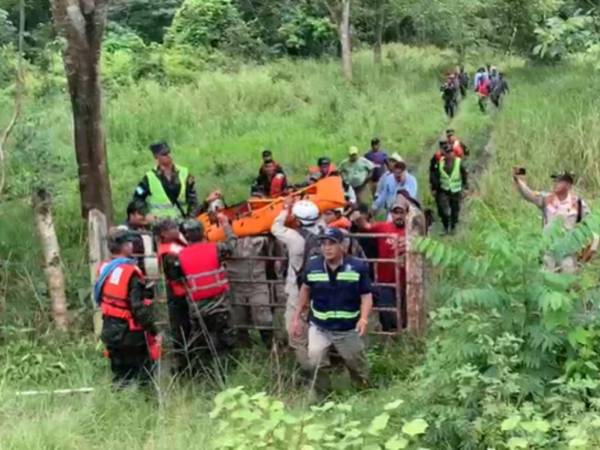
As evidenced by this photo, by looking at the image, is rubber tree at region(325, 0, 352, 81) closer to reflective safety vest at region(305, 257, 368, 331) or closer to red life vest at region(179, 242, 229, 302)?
red life vest at region(179, 242, 229, 302)

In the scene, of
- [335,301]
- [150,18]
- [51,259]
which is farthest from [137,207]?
[150,18]

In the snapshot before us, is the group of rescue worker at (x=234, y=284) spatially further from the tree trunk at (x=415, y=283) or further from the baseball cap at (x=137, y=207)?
the tree trunk at (x=415, y=283)

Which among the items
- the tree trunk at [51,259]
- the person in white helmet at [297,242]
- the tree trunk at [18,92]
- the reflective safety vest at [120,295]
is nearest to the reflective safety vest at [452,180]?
the person in white helmet at [297,242]

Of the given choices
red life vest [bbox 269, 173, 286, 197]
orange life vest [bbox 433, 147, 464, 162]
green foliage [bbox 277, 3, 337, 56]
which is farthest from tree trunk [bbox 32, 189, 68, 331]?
green foliage [bbox 277, 3, 337, 56]

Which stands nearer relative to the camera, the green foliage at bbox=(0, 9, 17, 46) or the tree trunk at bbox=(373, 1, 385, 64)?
the green foliage at bbox=(0, 9, 17, 46)

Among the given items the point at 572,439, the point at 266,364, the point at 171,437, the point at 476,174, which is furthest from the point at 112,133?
the point at 572,439

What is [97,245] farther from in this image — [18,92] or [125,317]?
[125,317]

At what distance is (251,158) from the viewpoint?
17938 mm

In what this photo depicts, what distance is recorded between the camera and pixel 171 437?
5.85 m

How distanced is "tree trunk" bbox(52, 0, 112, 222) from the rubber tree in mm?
18213

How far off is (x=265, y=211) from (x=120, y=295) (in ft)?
6.20

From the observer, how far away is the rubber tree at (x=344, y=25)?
29.3 metres

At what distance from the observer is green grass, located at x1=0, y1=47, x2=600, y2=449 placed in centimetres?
658

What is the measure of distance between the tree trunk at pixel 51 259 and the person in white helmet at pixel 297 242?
248 centimetres
